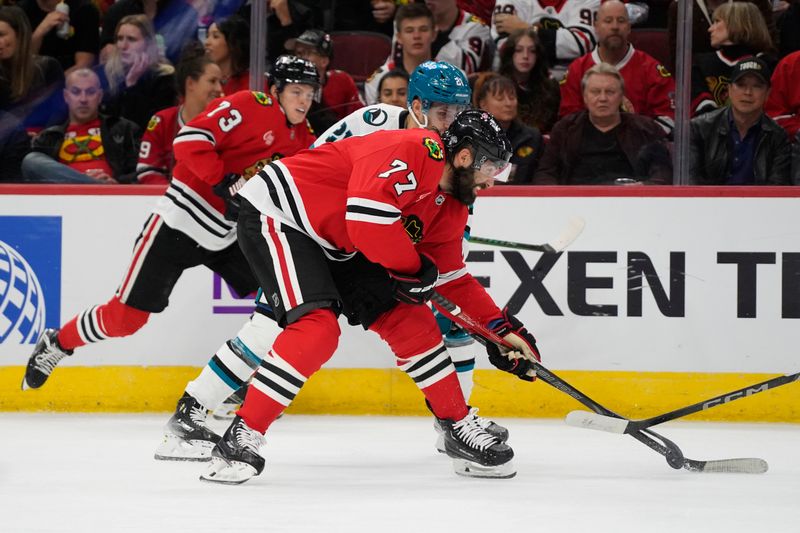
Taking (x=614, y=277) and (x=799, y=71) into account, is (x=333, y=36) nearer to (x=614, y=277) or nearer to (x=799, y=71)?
(x=614, y=277)

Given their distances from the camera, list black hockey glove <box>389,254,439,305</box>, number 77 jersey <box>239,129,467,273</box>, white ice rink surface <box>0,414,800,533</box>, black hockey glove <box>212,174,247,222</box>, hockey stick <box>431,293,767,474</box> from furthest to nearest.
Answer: black hockey glove <box>212,174,247,222</box>
hockey stick <box>431,293,767,474</box>
black hockey glove <box>389,254,439,305</box>
number 77 jersey <box>239,129,467,273</box>
white ice rink surface <box>0,414,800,533</box>

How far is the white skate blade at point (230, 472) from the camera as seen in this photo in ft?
9.79

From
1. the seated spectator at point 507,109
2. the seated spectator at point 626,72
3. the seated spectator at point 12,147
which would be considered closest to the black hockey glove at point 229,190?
the seated spectator at point 12,147

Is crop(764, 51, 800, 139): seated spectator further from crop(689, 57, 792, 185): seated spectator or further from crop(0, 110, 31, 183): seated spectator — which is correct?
crop(0, 110, 31, 183): seated spectator

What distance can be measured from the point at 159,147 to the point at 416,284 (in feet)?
6.72

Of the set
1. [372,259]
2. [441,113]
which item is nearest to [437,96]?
[441,113]

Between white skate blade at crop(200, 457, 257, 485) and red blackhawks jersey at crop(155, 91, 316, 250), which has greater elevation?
red blackhawks jersey at crop(155, 91, 316, 250)

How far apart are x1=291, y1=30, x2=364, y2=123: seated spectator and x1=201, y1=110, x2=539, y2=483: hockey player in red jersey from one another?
5.02 feet

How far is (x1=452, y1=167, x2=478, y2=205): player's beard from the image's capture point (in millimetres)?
3068

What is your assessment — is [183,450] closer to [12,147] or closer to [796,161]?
[12,147]

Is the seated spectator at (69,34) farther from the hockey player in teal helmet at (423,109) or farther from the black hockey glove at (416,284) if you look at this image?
the black hockey glove at (416,284)

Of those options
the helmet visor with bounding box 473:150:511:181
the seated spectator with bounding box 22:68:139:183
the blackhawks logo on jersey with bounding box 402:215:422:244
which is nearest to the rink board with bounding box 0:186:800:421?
the seated spectator with bounding box 22:68:139:183

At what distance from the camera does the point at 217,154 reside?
4129 mm

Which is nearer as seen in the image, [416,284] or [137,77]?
[416,284]
